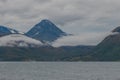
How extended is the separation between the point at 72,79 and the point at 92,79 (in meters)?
7.16

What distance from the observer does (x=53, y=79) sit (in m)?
129

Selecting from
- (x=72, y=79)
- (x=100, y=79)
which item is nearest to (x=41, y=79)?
(x=72, y=79)

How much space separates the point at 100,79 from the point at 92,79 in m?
3.31

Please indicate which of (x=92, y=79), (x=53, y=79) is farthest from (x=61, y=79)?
(x=92, y=79)

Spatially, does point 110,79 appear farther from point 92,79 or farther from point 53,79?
point 53,79

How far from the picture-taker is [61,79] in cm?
12838

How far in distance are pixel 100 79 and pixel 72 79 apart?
32.3 feet

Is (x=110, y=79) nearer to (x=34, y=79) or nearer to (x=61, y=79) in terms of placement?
(x=61, y=79)

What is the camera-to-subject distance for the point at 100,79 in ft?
418

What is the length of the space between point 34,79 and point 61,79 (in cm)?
962

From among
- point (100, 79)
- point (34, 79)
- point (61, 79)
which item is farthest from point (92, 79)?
point (34, 79)

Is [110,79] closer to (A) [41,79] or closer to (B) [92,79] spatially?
(B) [92,79]

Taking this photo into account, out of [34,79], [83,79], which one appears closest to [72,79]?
[83,79]

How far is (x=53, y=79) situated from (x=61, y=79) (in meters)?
2.86
